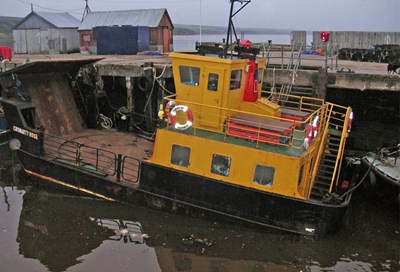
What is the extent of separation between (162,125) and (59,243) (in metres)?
3.63

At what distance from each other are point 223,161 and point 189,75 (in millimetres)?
2302

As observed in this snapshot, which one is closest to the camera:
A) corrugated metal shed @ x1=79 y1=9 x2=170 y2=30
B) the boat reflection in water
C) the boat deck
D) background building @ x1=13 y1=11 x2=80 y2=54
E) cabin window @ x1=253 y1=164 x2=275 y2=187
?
the boat reflection in water

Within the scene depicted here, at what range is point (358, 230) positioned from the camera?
994 centimetres

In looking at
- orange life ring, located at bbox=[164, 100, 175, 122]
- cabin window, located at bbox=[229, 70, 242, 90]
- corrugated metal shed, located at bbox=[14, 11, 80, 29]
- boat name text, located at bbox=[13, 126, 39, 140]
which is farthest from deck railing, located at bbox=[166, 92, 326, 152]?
corrugated metal shed, located at bbox=[14, 11, 80, 29]

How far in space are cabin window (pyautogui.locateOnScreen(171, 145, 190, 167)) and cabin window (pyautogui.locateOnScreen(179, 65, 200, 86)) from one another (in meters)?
1.61

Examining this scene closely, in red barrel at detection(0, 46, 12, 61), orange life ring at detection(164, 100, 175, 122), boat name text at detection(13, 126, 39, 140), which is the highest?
red barrel at detection(0, 46, 12, 61)

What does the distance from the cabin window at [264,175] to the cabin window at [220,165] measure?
2.18 ft

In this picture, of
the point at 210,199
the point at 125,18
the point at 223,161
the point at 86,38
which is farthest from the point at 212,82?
the point at 86,38

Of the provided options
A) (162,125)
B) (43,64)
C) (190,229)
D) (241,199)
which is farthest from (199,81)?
(43,64)

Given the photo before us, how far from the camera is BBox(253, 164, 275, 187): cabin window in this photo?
8805 millimetres

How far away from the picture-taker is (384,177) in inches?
424

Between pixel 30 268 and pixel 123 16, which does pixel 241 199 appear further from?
pixel 123 16

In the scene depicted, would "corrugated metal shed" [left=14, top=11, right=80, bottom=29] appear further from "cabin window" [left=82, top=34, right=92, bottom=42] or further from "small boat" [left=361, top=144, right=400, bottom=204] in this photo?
"small boat" [left=361, top=144, right=400, bottom=204]

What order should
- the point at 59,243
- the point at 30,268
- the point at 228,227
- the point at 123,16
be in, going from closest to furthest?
the point at 30,268
the point at 59,243
the point at 228,227
the point at 123,16
